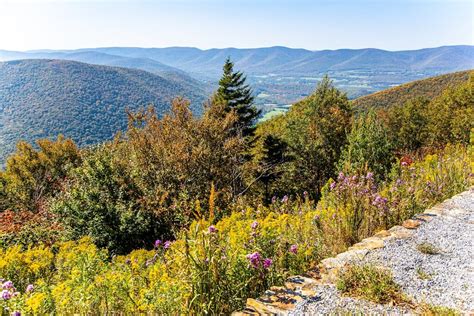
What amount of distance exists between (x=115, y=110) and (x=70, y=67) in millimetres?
59264

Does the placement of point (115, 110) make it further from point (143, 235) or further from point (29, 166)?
point (143, 235)

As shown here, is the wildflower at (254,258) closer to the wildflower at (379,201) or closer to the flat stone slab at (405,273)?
the flat stone slab at (405,273)

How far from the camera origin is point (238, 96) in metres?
27.7

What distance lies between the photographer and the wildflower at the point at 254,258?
2.98m

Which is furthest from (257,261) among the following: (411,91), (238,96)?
A: (411,91)

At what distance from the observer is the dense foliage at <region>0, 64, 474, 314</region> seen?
2930 millimetres

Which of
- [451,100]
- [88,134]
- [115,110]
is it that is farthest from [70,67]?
[451,100]

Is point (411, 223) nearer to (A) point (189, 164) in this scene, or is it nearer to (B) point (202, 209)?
(B) point (202, 209)

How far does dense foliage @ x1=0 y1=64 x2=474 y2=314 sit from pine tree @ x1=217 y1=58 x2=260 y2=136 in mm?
337

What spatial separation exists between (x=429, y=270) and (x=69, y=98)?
15143cm

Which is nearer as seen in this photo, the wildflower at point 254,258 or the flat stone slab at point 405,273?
the flat stone slab at point 405,273

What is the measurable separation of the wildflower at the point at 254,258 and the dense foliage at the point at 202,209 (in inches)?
0.5

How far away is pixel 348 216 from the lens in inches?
169

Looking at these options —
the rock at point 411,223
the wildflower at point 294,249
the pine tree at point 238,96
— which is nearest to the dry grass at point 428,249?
the rock at point 411,223
